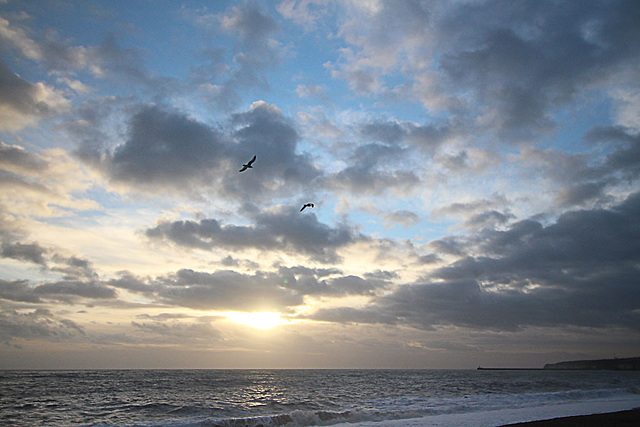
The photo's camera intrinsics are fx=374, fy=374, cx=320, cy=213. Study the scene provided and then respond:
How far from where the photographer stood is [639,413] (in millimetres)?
26250

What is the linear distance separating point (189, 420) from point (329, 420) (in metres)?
10.4

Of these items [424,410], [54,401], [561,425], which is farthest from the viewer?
[54,401]

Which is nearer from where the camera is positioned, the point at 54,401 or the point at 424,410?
the point at 424,410

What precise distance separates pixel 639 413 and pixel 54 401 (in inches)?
2096

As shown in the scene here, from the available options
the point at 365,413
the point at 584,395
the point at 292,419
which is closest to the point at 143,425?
the point at 292,419

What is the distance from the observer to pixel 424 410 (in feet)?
104

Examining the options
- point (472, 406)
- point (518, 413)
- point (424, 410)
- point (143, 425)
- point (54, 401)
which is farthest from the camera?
point (54, 401)

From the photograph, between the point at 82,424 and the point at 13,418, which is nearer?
the point at 82,424

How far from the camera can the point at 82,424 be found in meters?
26.1

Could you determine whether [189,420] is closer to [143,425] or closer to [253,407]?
[143,425]

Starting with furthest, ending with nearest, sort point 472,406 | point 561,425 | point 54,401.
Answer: point 54,401 → point 472,406 → point 561,425

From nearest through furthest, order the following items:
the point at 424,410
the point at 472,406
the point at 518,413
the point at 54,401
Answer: the point at 518,413 < the point at 424,410 < the point at 472,406 < the point at 54,401

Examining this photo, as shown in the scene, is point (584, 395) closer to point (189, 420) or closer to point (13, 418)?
point (189, 420)

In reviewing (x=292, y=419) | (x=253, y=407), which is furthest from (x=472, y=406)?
(x=253, y=407)
